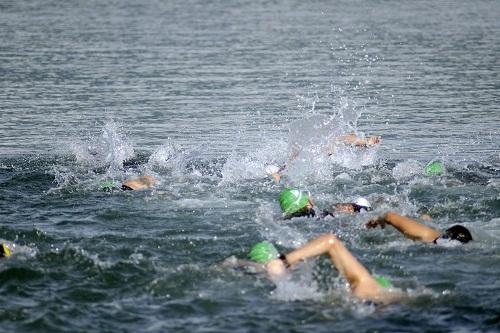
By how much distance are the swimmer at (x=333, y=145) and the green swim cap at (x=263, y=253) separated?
5567 millimetres

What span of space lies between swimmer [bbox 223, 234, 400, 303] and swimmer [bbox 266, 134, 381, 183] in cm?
633

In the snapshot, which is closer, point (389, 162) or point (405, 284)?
point (405, 284)

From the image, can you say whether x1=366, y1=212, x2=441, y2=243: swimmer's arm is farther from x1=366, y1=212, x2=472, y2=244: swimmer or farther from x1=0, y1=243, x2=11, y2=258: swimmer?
x1=0, y1=243, x2=11, y2=258: swimmer

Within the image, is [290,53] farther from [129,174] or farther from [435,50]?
[129,174]

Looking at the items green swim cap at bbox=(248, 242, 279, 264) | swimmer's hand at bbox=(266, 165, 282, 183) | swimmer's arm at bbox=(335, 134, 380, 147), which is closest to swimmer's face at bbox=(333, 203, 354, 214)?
green swim cap at bbox=(248, 242, 279, 264)

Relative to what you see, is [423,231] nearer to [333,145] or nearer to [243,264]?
[243,264]

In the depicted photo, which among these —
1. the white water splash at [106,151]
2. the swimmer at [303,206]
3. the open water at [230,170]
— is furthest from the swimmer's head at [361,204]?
the white water splash at [106,151]

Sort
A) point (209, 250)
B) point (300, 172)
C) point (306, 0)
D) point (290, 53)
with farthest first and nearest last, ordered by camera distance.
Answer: point (306, 0) < point (290, 53) < point (300, 172) < point (209, 250)

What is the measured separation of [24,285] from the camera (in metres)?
11.2

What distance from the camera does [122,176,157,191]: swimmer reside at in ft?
54.0

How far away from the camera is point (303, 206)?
556 inches

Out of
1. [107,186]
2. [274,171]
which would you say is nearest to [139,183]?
[107,186]

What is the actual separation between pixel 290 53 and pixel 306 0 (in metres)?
21.8

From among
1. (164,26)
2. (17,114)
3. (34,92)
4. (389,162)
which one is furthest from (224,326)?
(164,26)
